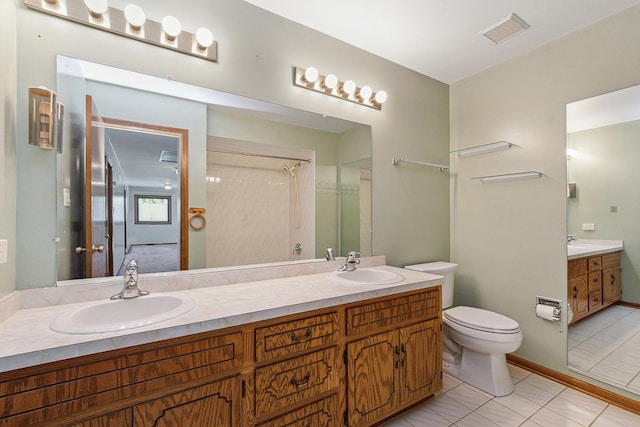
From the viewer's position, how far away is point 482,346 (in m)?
1.95

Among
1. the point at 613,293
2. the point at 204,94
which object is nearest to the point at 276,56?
the point at 204,94

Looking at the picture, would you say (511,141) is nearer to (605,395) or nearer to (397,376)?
(605,395)

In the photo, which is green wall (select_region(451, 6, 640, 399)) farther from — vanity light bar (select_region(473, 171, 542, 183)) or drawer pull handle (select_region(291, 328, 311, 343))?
drawer pull handle (select_region(291, 328, 311, 343))

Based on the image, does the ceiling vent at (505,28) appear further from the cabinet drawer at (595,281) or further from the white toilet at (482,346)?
the white toilet at (482,346)

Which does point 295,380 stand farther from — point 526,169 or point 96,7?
point 526,169

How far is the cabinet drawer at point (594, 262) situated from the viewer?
6.65 ft

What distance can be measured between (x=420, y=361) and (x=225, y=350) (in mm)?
1234

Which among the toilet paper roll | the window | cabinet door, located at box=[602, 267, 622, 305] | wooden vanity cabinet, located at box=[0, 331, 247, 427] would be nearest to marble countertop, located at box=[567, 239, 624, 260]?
cabinet door, located at box=[602, 267, 622, 305]

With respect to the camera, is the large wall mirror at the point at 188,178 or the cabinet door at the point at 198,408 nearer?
the cabinet door at the point at 198,408

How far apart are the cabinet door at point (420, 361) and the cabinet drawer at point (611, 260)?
4.24ft

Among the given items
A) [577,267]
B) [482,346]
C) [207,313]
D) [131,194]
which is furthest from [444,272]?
[131,194]

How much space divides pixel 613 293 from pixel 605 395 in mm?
671

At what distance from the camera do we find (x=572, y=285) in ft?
6.85

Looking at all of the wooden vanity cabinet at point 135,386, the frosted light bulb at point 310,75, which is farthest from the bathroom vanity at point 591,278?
the wooden vanity cabinet at point 135,386
